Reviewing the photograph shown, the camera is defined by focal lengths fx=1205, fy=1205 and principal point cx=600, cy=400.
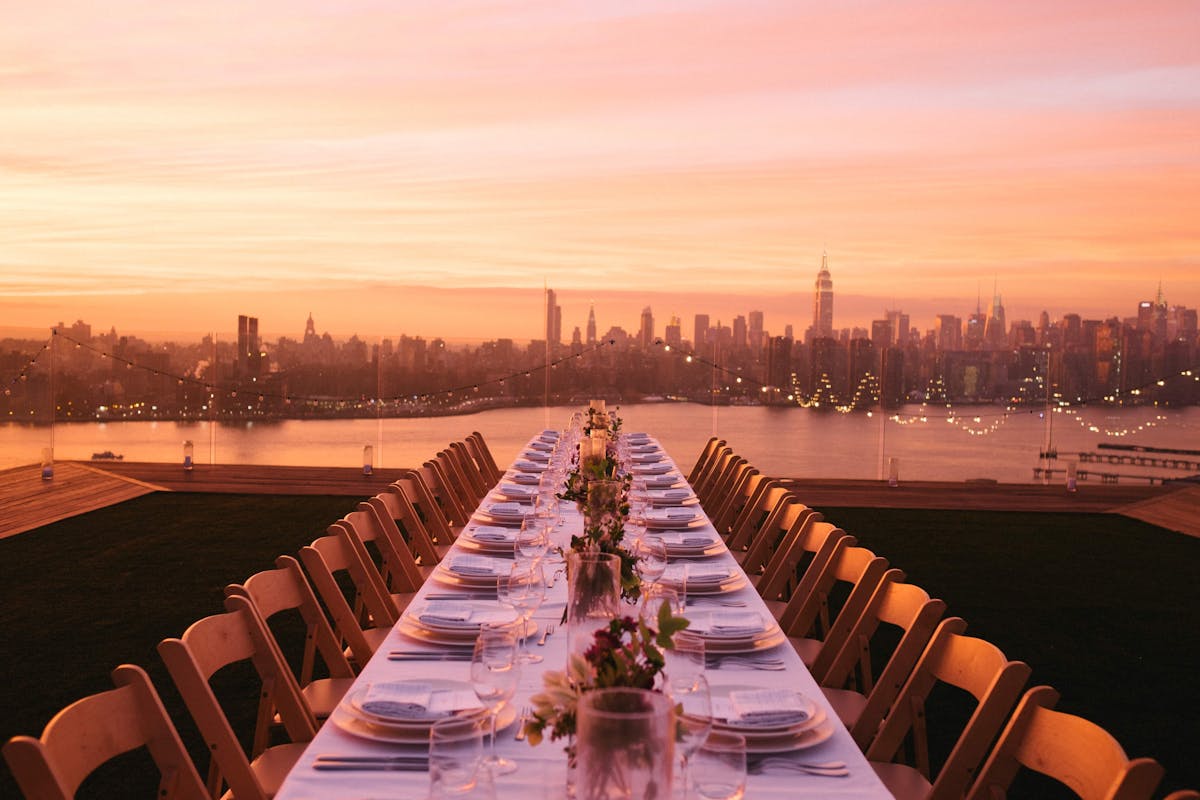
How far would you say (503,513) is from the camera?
5.40m

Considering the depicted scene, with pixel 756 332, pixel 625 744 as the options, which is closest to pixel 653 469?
pixel 756 332

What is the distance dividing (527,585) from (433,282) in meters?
10.6

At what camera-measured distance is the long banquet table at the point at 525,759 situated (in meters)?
2.16

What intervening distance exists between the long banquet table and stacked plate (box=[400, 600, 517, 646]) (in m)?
0.11

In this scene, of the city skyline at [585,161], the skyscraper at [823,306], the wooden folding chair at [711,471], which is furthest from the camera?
the skyscraper at [823,306]

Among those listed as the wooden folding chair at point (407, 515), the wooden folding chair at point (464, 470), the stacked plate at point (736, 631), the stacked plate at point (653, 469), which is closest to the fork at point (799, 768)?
the stacked plate at point (736, 631)

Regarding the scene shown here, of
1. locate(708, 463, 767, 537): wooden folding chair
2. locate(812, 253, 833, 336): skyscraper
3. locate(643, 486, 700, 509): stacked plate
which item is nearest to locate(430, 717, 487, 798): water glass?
locate(643, 486, 700, 509): stacked plate

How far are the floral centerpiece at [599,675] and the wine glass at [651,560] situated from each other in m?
1.47

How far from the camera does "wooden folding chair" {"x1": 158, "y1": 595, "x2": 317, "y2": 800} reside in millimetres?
2680

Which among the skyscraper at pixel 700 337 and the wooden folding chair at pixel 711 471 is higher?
the skyscraper at pixel 700 337

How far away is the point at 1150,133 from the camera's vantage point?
38.7 feet

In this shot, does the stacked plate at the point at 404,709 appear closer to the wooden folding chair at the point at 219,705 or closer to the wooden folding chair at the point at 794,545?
the wooden folding chair at the point at 219,705

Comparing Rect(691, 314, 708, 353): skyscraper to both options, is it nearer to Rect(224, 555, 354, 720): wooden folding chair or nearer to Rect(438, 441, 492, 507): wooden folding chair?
Rect(438, 441, 492, 507): wooden folding chair

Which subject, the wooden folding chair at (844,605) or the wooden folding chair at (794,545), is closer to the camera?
the wooden folding chair at (844,605)
